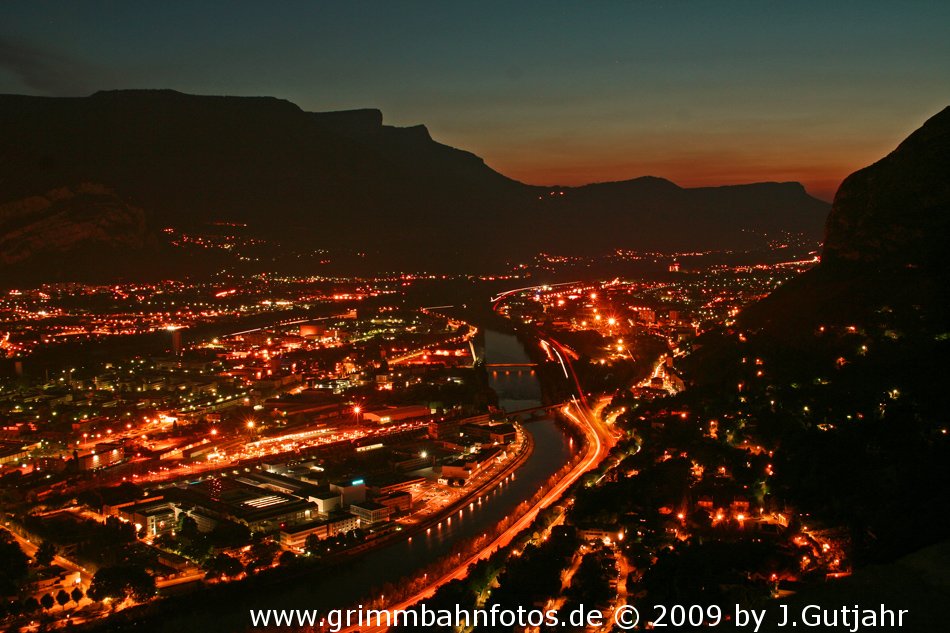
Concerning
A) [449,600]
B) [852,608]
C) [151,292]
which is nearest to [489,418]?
[449,600]

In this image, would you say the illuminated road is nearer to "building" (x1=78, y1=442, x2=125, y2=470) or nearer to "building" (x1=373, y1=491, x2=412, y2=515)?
"building" (x1=373, y1=491, x2=412, y2=515)

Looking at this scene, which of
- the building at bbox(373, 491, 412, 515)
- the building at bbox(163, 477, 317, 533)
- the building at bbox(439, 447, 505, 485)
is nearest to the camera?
the building at bbox(163, 477, 317, 533)

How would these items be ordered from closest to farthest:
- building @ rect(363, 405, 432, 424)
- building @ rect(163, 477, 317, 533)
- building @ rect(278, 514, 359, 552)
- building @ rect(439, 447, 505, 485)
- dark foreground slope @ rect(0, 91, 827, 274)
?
building @ rect(278, 514, 359, 552)
building @ rect(163, 477, 317, 533)
building @ rect(439, 447, 505, 485)
building @ rect(363, 405, 432, 424)
dark foreground slope @ rect(0, 91, 827, 274)

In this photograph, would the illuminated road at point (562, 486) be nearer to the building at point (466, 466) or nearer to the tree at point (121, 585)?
the building at point (466, 466)

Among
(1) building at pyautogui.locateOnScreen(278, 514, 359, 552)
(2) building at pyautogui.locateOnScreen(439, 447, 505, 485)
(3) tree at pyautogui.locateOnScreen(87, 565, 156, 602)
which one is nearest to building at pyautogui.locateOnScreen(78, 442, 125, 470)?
(1) building at pyautogui.locateOnScreen(278, 514, 359, 552)

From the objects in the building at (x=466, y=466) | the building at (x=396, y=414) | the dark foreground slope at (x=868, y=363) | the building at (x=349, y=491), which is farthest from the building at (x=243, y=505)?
the dark foreground slope at (x=868, y=363)
